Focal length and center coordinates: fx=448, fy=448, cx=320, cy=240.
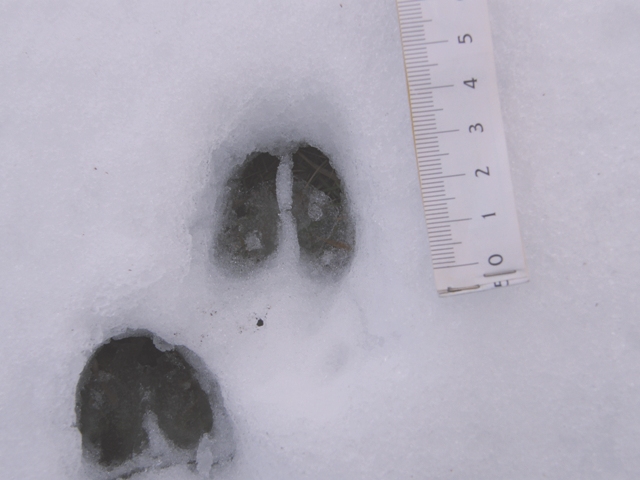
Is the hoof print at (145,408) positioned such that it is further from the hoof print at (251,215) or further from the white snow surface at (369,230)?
the hoof print at (251,215)

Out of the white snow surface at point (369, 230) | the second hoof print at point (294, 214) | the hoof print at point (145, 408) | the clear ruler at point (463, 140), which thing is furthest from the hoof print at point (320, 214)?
the hoof print at point (145, 408)

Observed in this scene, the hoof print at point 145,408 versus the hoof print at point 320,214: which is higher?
the hoof print at point 320,214

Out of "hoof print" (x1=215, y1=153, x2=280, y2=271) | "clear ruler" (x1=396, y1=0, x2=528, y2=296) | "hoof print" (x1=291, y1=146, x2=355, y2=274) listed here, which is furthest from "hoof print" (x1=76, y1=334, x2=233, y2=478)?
"clear ruler" (x1=396, y1=0, x2=528, y2=296)

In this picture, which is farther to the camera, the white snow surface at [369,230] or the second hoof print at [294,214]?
the second hoof print at [294,214]

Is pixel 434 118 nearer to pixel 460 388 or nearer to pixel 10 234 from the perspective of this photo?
pixel 460 388

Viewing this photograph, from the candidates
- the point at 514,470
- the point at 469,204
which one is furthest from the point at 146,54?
the point at 514,470

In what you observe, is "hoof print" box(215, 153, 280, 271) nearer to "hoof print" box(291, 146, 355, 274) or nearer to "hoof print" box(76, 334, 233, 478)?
"hoof print" box(291, 146, 355, 274)
